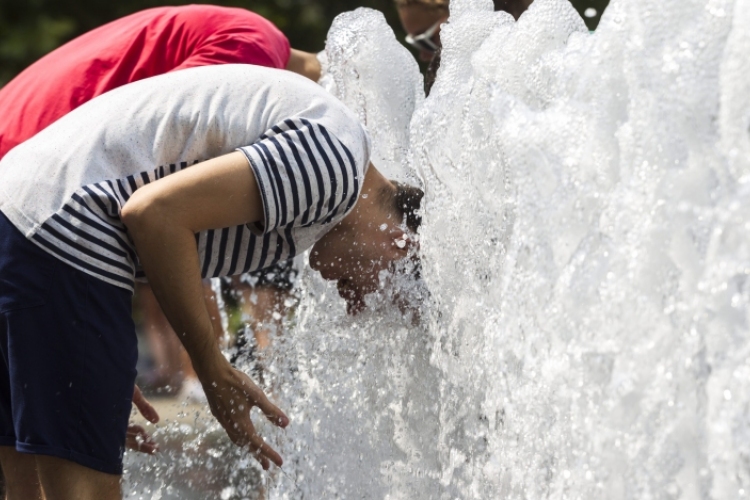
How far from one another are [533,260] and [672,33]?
0.45 metres

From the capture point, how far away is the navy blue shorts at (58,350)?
1923 millimetres

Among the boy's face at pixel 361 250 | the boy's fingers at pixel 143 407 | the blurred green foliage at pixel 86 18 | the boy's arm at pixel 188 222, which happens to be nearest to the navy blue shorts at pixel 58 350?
the boy's arm at pixel 188 222

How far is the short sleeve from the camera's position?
192cm

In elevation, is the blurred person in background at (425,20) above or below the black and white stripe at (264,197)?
below

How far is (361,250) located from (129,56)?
0.88 metres

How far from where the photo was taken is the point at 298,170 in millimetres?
1944

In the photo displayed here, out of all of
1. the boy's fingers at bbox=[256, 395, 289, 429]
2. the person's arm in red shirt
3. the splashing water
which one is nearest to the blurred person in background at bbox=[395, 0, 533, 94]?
the person's arm in red shirt

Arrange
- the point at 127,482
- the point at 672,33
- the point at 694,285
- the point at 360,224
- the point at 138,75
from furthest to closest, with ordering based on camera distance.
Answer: the point at 127,482
the point at 138,75
the point at 360,224
the point at 672,33
the point at 694,285

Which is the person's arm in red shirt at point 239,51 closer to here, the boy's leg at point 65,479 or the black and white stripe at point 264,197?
the black and white stripe at point 264,197

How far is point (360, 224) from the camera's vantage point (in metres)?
2.34

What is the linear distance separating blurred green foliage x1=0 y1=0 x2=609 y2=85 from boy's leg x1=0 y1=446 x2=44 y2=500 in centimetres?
447

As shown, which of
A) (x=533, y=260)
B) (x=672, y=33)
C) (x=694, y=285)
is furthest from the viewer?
(x=533, y=260)

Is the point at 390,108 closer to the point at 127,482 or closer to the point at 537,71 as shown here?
the point at 537,71

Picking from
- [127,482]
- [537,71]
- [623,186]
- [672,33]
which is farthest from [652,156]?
A: [127,482]
